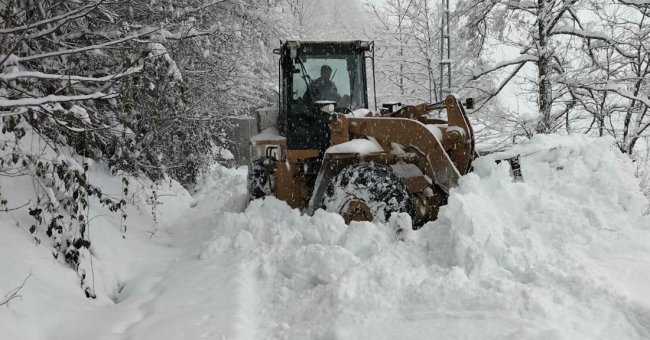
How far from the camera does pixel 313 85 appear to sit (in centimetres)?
762

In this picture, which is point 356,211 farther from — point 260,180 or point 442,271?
point 260,180

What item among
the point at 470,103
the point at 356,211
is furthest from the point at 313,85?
the point at 356,211

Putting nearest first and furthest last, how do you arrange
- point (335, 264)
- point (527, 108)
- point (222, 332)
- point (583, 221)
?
point (222, 332)
point (335, 264)
point (583, 221)
point (527, 108)

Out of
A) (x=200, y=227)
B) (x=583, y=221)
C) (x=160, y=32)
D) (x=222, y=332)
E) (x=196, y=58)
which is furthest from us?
(x=196, y=58)

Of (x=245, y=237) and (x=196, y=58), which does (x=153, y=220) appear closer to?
(x=245, y=237)

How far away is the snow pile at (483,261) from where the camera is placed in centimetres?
340

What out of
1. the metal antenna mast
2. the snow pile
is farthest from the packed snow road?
the metal antenna mast

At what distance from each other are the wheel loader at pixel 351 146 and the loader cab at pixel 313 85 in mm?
14

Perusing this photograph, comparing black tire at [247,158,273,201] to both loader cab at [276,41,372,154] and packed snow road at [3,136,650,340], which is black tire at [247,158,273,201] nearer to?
loader cab at [276,41,372,154]

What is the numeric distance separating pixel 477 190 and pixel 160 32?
3.56 metres

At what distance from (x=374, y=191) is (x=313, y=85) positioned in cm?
261

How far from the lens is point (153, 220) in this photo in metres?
8.09

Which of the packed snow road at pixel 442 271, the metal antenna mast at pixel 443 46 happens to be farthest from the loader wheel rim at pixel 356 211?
the metal antenna mast at pixel 443 46

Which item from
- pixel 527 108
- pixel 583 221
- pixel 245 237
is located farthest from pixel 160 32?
pixel 527 108
